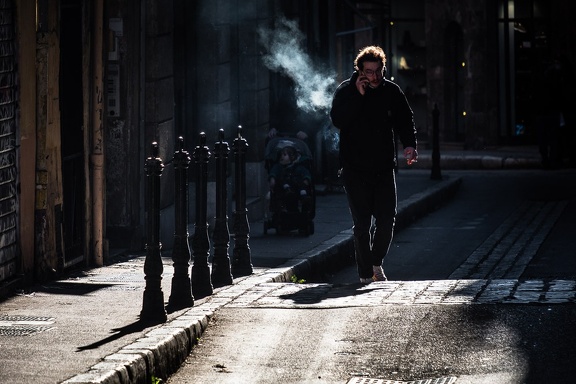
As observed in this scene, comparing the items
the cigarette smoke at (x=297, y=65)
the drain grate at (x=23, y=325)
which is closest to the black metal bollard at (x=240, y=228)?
the drain grate at (x=23, y=325)

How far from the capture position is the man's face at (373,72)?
12180 mm

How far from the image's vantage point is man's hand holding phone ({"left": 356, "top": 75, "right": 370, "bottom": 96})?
12.2 meters

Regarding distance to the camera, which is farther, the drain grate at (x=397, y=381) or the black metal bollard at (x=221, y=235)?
the black metal bollard at (x=221, y=235)

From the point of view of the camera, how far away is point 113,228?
15.0 meters

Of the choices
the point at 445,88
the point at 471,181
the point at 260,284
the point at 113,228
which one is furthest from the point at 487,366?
the point at 445,88

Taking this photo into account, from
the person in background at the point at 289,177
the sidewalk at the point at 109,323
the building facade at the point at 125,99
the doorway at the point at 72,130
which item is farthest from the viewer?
the person in background at the point at 289,177

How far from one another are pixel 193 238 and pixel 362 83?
5.63ft

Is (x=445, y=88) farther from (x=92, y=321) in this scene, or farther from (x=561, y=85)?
(x=92, y=321)

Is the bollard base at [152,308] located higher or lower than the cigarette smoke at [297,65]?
lower

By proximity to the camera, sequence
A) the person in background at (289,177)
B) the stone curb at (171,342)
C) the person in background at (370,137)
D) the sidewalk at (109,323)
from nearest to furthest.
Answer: the stone curb at (171,342)
the sidewalk at (109,323)
the person in background at (370,137)
the person in background at (289,177)

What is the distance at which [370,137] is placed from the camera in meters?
12.2

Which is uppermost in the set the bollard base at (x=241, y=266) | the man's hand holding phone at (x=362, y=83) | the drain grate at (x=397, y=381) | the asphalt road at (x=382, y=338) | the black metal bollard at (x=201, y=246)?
the man's hand holding phone at (x=362, y=83)

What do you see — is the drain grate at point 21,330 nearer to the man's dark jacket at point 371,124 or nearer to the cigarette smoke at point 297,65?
the man's dark jacket at point 371,124

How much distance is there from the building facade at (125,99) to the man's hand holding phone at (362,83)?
7.47 feet
